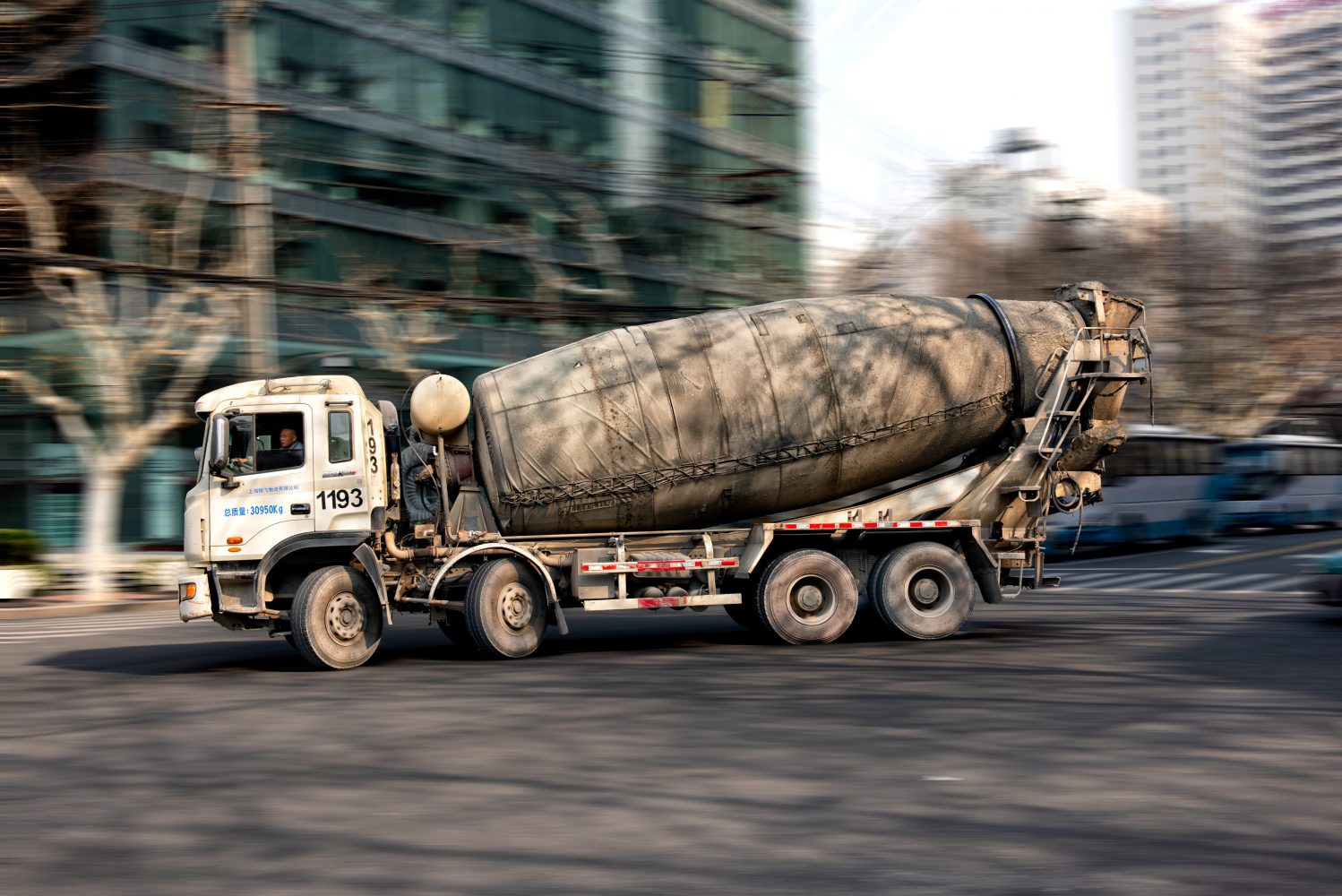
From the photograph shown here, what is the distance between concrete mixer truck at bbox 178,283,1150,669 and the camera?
43.8ft

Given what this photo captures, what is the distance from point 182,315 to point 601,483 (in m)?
15.7

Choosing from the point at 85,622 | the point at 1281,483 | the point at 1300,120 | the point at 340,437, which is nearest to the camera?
the point at 340,437

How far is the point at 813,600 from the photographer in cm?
1468

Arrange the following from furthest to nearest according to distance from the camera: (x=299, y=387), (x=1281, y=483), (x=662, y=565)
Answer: (x=1281, y=483) → (x=662, y=565) → (x=299, y=387)

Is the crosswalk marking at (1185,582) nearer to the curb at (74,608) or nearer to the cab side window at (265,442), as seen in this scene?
the cab side window at (265,442)

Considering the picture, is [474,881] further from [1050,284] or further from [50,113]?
[1050,284]

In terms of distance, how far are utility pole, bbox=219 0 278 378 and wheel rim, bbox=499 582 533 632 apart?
10535 mm

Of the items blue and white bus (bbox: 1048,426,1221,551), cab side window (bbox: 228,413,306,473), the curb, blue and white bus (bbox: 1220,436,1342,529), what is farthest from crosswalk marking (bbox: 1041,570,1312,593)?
the curb

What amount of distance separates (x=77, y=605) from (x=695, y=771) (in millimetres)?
18038

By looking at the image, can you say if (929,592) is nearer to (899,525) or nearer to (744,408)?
(899,525)

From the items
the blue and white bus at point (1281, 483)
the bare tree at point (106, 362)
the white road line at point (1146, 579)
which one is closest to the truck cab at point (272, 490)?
the bare tree at point (106, 362)

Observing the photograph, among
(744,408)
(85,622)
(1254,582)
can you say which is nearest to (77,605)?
(85,622)

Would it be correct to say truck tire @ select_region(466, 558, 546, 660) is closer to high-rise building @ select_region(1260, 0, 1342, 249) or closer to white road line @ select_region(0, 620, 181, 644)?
white road line @ select_region(0, 620, 181, 644)

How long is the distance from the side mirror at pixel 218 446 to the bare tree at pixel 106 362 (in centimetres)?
1031
